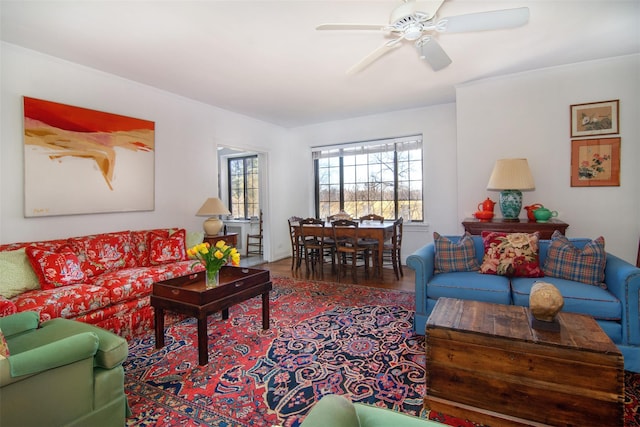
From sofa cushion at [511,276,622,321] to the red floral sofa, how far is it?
9.61ft

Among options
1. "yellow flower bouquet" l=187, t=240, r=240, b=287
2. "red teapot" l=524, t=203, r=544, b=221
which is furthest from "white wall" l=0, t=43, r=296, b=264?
"red teapot" l=524, t=203, r=544, b=221

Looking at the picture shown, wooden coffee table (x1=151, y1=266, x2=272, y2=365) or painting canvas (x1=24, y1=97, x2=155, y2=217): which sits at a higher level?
painting canvas (x1=24, y1=97, x2=155, y2=217)

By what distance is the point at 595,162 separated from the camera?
3.79 meters

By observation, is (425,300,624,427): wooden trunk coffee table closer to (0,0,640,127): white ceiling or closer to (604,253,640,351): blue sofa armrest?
(604,253,640,351): blue sofa armrest

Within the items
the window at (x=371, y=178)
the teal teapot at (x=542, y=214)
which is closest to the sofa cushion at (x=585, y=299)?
the teal teapot at (x=542, y=214)

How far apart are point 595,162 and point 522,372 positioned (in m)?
3.37

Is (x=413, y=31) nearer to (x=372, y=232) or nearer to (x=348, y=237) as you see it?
(x=372, y=232)

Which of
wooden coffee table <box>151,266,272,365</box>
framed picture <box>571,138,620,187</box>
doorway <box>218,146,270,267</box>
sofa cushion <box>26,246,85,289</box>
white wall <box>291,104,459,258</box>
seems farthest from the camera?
doorway <box>218,146,270,267</box>

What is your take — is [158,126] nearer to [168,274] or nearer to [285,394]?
[168,274]

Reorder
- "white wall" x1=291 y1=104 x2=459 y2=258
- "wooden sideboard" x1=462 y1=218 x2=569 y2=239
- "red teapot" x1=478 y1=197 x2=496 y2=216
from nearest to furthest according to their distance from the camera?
"wooden sideboard" x1=462 y1=218 x2=569 y2=239
"red teapot" x1=478 y1=197 x2=496 y2=216
"white wall" x1=291 y1=104 x2=459 y2=258

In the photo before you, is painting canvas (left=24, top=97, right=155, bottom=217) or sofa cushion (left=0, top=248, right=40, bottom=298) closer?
sofa cushion (left=0, top=248, right=40, bottom=298)

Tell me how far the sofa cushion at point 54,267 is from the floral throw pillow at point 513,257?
12.5 ft

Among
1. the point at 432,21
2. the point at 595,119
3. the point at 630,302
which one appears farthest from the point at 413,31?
the point at 595,119

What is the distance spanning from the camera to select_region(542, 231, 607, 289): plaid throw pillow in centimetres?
258
